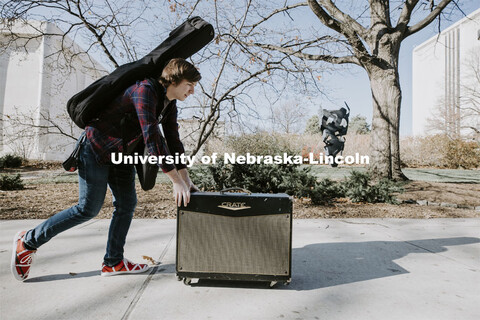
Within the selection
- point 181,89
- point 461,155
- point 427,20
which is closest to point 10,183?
point 181,89

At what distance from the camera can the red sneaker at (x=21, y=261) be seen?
2.03m

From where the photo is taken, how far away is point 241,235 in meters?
1.98

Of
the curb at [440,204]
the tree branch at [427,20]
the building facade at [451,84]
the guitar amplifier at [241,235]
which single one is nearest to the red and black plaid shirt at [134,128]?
the guitar amplifier at [241,235]

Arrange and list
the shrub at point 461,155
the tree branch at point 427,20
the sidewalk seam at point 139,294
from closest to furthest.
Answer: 1. the sidewalk seam at point 139,294
2. the tree branch at point 427,20
3. the shrub at point 461,155

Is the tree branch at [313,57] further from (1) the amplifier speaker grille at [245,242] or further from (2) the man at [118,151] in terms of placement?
(1) the amplifier speaker grille at [245,242]

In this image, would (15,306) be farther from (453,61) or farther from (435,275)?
(453,61)

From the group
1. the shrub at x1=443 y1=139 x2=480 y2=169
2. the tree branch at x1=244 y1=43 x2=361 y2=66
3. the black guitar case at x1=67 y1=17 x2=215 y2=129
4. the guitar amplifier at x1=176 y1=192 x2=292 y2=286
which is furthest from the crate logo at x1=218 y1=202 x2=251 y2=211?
the shrub at x1=443 y1=139 x2=480 y2=169

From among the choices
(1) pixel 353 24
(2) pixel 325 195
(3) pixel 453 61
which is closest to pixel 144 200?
(2) pixel 325 195

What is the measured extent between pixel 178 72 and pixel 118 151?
629 mm

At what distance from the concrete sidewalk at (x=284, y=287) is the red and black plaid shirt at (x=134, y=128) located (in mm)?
781

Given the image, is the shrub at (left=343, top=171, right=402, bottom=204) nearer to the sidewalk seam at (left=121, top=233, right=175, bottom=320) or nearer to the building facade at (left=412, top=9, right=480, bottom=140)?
the sidewalk seam at (left=121, top=233, right=175, bottom=320)

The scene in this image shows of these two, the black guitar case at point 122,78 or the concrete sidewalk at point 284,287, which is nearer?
the concrete sidewalk at point 284,287

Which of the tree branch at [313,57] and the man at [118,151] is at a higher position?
the tree branch at [313,57]

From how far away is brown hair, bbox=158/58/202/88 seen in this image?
1.95 metres
